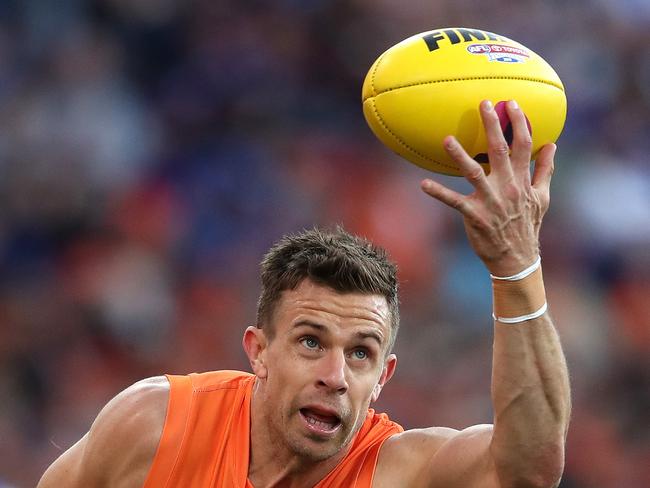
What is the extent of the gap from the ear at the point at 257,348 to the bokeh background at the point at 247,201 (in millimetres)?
3482

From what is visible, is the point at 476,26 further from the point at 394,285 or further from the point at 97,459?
the point at 97,459

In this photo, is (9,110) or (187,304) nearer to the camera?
(187,304)

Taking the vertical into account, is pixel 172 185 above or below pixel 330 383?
above

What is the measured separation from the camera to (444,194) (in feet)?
10.5

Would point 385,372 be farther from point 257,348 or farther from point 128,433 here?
point 128,433

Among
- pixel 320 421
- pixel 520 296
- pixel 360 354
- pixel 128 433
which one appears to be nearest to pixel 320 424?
pixel 320 421

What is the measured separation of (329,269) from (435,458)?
31.7 inches

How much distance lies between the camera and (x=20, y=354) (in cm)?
781

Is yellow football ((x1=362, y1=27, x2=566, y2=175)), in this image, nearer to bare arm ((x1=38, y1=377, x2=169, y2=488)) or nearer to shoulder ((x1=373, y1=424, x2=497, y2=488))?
shoulder ((x1=373, y1=424, x2=497, y2=488))

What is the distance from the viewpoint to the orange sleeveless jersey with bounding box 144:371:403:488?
13.7 ft

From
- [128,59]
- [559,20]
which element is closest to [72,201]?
[128,59]

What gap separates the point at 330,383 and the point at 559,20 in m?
6.49

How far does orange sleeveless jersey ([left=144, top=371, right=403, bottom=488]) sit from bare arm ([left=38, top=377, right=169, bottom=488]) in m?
0.05

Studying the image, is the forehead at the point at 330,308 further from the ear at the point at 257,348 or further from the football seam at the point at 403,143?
the football seam at the point at 403,143
